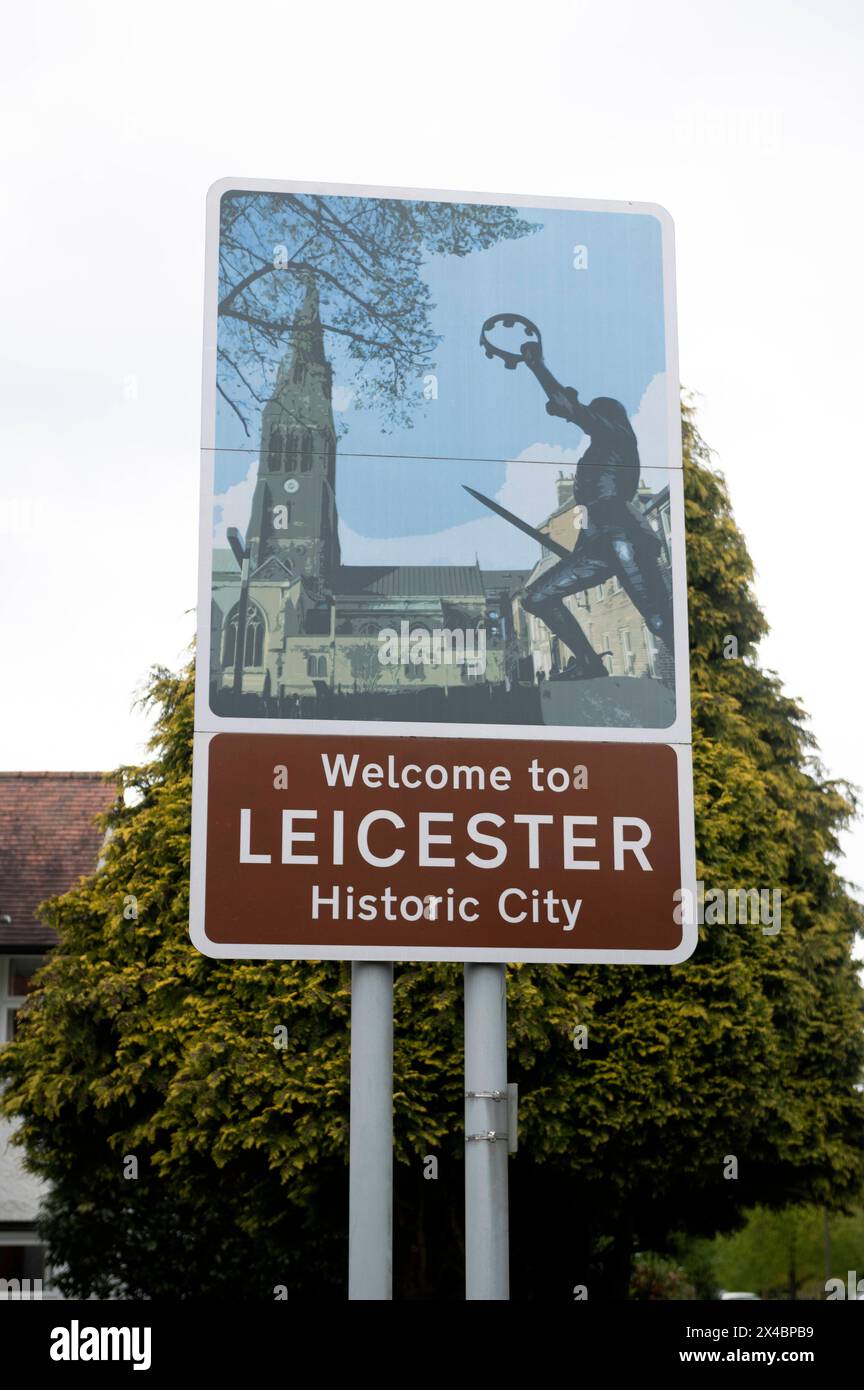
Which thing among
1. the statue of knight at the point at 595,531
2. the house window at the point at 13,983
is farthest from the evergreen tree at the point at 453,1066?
the statue of knight at the point at 595,531

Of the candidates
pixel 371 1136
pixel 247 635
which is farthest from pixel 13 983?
pixel 247 635

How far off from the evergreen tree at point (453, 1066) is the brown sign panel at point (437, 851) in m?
9.05

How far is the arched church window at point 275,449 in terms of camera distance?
6371mm

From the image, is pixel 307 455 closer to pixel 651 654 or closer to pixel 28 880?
pixel 651 654

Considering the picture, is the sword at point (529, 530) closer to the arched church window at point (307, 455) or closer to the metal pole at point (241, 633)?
the arched church window at point (307, 455)

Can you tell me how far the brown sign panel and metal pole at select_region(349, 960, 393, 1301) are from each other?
9.0 inches

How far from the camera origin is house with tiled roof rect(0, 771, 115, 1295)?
23.9 metres

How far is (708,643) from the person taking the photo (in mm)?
18891

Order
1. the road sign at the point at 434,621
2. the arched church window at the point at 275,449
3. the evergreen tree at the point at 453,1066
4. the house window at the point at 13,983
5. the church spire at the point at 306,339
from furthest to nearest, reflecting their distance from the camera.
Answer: the house window at the point at 13,983 → the evergreen tree at the point at 453,1066 → the church spire at the point at 306,339 → the arched church window at the point at 275,449 → the road sign at the point at 434,621

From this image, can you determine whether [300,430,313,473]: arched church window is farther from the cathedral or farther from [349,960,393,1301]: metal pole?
[349,960,393,1301]: metal pole

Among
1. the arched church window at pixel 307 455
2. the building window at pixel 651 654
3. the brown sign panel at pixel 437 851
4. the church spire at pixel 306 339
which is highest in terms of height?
the church spire at pixel 306 339
